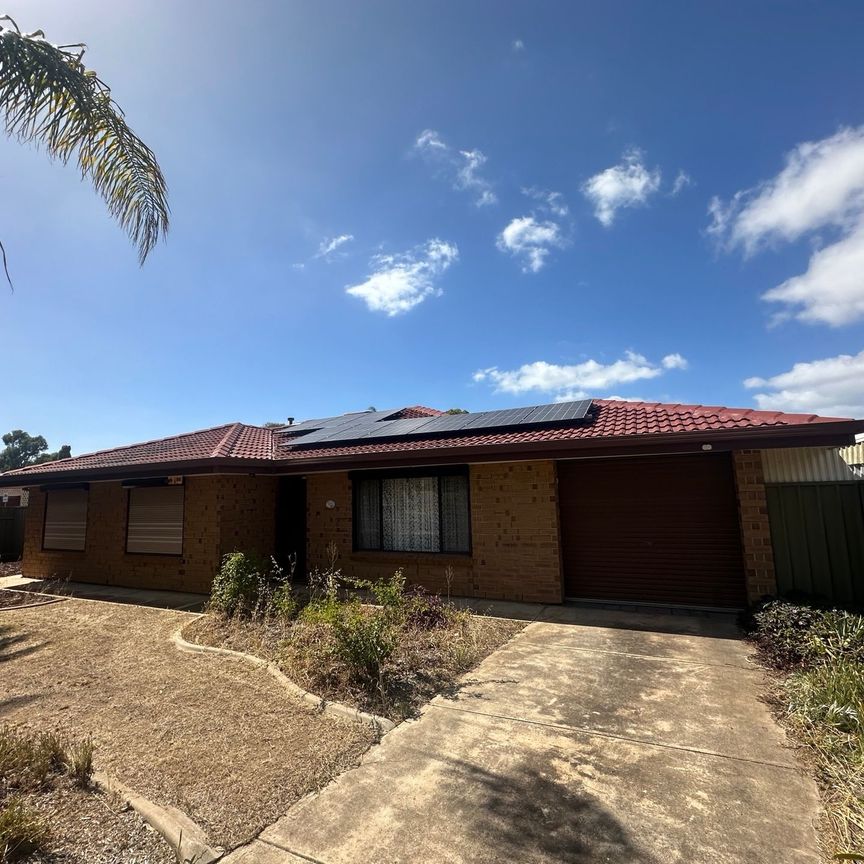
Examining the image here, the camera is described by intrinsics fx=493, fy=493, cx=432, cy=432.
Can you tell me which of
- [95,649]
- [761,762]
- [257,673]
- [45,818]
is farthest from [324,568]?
[761,762]

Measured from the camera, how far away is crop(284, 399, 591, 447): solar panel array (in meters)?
9.98

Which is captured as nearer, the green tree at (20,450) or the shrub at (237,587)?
the shrub at (237,587)

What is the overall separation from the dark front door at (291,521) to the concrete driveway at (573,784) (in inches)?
315

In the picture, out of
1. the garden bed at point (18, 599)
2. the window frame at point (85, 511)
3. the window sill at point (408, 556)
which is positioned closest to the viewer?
the window sill at point (408, 556)

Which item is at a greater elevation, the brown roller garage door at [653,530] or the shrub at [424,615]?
the brown roller garage door at [653,530]

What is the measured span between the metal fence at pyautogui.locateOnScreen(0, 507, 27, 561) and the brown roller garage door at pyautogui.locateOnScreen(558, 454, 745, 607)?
18141 mm

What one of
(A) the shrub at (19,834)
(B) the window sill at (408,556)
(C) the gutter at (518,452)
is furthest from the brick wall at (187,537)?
(A) the shrub at (19,834)

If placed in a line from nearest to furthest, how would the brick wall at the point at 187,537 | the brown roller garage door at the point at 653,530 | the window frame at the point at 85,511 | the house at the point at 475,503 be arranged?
the house at the point at 475,503
the brown roller garage door at the point at 653,530
the brick wall at the point at 187,537
the window frame at the point at 85,511

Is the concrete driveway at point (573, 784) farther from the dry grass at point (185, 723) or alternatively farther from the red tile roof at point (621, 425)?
the red tile roof at point (621, 425)

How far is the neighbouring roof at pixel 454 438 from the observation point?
741 cm

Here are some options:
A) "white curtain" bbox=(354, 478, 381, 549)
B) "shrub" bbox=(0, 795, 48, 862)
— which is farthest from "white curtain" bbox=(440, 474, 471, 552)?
"shrub" bbox=(0, 795, 48, 862)

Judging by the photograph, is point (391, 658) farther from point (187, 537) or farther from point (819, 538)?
point (187, 537)

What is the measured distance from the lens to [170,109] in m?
6.92

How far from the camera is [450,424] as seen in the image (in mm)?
11266
